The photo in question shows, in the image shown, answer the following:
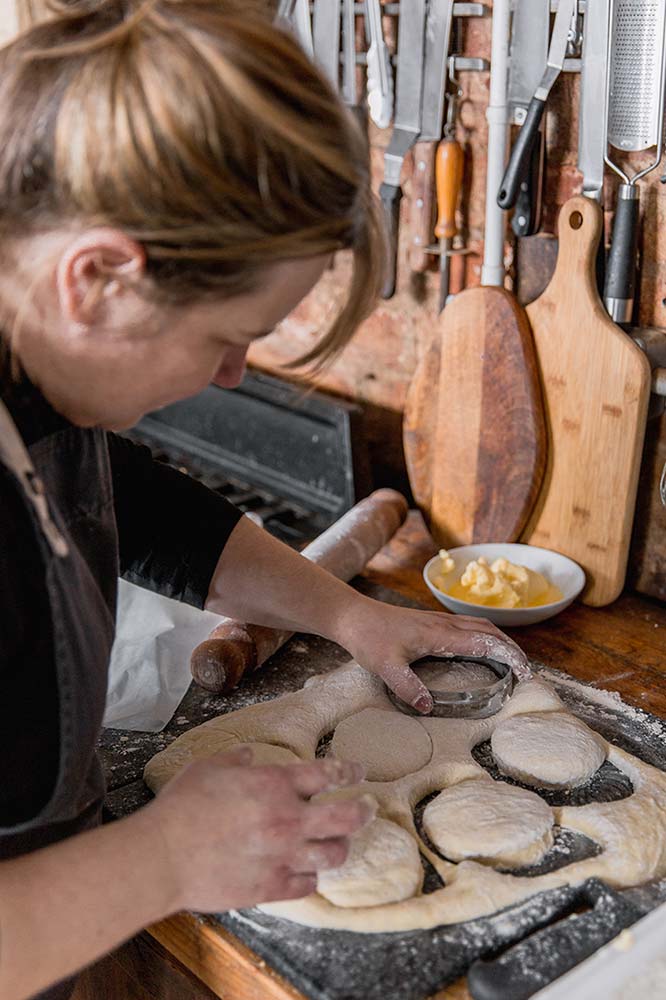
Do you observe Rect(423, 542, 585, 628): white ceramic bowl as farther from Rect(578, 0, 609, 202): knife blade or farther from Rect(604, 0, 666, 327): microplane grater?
Rect(578, 0, 609, 202): knife blade

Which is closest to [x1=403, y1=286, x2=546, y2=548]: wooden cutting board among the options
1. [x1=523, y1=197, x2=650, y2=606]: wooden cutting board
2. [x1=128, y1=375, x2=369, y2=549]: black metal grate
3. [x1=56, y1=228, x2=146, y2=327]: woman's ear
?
[x1=523, y1=197, x2=650, y2=606]: wooden cutting board

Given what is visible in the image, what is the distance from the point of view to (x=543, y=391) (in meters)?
1.41

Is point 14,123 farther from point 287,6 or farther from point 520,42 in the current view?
point 287,6

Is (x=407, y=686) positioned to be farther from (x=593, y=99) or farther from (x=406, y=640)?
(x=593, y=99)

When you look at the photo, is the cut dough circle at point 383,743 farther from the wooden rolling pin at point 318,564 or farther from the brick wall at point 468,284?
the brick wall at point 468,284

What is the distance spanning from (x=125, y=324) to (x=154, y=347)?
28 mm

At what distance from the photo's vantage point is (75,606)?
0.84 metres

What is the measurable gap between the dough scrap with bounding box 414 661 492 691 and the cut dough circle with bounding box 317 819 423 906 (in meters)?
0.25

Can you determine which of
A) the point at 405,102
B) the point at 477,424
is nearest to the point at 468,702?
the point at 477,424

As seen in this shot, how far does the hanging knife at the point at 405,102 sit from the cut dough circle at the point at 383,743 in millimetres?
671

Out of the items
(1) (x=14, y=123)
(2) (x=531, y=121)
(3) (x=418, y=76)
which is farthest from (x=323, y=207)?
(3) (x=418, y=76)

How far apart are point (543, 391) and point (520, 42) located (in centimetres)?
45

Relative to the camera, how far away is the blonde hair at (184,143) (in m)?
0.62

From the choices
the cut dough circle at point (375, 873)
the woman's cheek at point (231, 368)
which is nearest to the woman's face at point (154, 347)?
the woman's cheek at point (231, 368)
